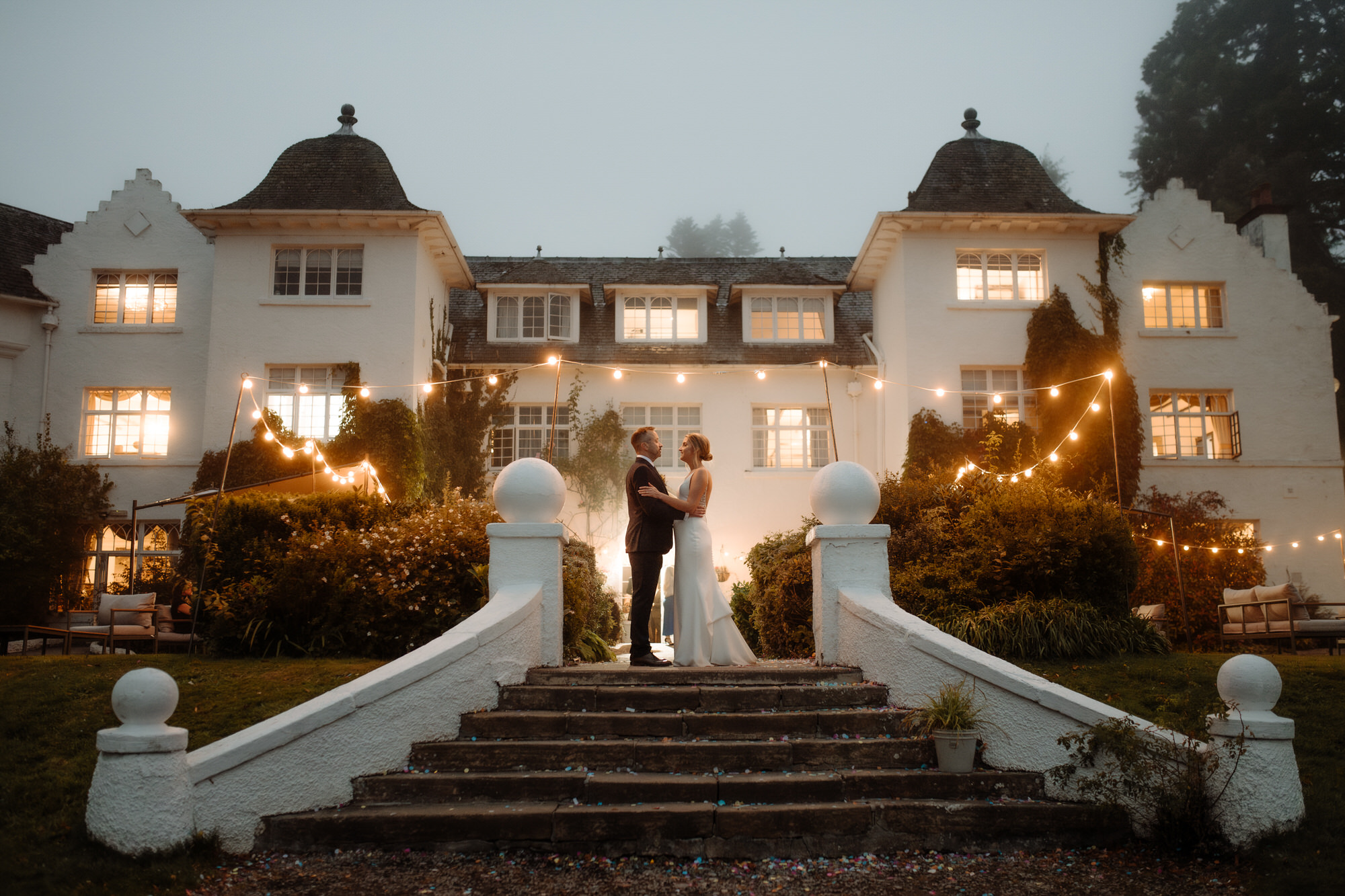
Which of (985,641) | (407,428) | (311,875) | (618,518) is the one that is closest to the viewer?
(311,875)

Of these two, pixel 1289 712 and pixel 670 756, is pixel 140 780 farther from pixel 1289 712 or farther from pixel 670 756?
pixel 1289 712

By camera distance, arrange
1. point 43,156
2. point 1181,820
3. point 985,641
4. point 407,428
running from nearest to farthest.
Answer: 1. point 1181,820
2. point 985,641
3. point 407,428
4. point 43,156

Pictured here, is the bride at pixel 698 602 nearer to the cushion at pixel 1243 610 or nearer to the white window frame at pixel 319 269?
the cushion at pixel 1243 610

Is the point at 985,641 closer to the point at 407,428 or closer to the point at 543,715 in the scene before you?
the point at 543,715

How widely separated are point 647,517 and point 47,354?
1688cm

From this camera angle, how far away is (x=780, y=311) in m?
20.6

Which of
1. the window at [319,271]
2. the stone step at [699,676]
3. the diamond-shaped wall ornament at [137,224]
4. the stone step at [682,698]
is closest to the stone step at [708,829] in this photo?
the stone step at [682,698]

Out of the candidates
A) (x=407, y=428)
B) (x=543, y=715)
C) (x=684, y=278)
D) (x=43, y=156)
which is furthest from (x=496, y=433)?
(x=43, y=156)

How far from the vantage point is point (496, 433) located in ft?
63.0

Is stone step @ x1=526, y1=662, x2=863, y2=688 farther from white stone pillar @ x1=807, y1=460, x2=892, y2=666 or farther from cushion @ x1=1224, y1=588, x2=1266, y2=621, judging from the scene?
cushion @ x1=1224, y1=588, x2=1266, y2=621

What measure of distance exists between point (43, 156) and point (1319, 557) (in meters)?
244

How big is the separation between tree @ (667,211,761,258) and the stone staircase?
48376mm

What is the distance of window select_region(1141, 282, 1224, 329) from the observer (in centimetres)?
1902

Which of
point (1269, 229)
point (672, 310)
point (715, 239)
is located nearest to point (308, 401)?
point (672, 310)
